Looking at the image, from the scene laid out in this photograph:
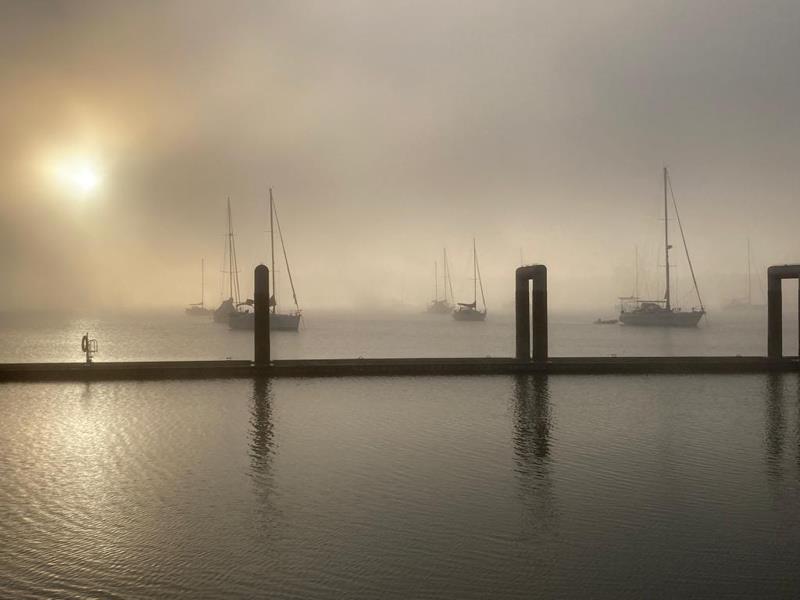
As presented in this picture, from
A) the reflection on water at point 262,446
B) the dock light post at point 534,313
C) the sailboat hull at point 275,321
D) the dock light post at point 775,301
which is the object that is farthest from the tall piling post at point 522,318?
the sailboat hull at point 275,321

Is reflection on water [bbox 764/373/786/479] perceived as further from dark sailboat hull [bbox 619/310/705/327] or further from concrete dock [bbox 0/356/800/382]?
dark sailboat hull [bbox 619/310/705/327]

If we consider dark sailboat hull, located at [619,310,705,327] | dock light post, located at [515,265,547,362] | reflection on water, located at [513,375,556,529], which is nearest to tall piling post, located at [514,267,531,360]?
dock light post, located at [515,265,547,362]

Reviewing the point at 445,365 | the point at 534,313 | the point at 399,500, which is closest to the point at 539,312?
the point at 534,313

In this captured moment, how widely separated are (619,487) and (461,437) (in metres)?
4.83

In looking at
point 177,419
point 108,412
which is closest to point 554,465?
point 177,419

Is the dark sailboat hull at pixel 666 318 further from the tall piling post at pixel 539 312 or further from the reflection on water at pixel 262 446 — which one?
the reflection on water at pixel 262 446

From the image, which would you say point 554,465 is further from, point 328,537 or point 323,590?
point 323,590

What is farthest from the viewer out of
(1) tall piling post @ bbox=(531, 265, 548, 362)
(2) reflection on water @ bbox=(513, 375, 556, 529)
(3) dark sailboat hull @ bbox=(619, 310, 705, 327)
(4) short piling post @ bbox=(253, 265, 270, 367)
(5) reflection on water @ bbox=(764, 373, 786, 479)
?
(3) dark sailboat hull @ bbox=(619, 310, 705, 327)

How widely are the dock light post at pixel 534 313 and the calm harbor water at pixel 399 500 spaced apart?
758 cm

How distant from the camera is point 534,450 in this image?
564 inches

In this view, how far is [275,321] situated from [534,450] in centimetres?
7778

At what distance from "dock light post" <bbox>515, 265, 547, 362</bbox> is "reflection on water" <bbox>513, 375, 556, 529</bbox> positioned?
3155mm

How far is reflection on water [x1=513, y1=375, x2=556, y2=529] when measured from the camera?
33.2ft

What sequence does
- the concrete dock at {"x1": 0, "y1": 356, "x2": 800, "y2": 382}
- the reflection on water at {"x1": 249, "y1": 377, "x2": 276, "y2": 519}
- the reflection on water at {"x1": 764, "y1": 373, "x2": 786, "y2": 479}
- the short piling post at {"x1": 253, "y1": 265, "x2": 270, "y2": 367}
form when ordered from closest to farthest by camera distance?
the reflection on water at {"x1": 249, "y1": 377, "x2": 276, "y2": 519}, the reflection on water at {"x1": 764, "y1": 373, "x2": 786, "y2": 479}, the concrete dock at {"x1": 0, "y1": 356, "x2": 800, "y2": 382}, the short piling post at {"x1": 253, "y1": 265, "x2": 270, "y2": 367}
